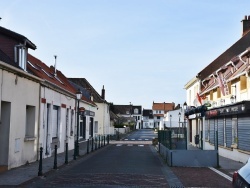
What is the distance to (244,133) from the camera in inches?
779

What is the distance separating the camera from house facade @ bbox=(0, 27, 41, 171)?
1552 cm

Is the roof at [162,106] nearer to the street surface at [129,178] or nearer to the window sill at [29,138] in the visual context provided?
the window sill at [29,138]

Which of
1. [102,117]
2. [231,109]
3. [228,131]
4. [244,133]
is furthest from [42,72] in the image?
[102,117]

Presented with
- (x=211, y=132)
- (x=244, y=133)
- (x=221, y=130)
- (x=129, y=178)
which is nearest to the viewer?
(x=129, y=178)

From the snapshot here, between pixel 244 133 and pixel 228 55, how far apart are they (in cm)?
1528

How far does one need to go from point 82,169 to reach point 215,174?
17.8 ft

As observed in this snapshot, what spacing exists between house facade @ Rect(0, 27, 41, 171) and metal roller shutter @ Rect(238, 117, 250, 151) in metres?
10.1

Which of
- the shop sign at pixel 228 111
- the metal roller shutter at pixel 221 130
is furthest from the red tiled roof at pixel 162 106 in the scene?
the metal roller shutter at pixel 221 130

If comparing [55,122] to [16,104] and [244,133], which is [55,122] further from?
[244,133]

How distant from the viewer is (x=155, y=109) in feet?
482

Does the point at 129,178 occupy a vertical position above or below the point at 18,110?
below

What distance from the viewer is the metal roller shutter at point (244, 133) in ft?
62.7

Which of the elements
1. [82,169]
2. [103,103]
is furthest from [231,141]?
[103,103]

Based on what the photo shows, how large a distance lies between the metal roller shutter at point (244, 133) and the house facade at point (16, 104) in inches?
399
